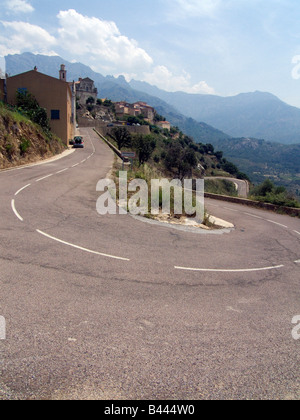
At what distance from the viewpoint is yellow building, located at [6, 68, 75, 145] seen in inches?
1373

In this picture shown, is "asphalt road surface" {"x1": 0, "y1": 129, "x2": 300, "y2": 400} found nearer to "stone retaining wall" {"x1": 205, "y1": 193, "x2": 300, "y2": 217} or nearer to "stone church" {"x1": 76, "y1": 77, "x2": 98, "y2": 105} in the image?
"stone retaining wall" {"x1": 205, "y1": 193, "x2": 300, "y2": 217}

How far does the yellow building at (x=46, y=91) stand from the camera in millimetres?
34875

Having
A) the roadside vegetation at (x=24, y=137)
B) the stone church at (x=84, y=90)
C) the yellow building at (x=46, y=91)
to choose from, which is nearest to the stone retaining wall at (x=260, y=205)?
the roadside vegetation at (x=24, y=137)

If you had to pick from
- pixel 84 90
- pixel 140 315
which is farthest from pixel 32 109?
pixel 84 90

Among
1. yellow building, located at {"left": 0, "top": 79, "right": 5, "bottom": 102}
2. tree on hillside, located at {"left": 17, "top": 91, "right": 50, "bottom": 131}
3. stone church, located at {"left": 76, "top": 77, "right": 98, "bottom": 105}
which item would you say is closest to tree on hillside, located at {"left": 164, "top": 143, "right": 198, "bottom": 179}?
tree on hillside, located at {"left": 17, "top": 91, "right": 50, "bottom": 131}

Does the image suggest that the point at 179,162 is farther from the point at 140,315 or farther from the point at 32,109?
the point at 140,315

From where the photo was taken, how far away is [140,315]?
4.59m

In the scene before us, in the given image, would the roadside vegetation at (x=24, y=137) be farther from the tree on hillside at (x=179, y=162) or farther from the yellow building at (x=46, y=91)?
the tree on hillside at (x=179, y=162)

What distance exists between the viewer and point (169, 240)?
8.89 meters

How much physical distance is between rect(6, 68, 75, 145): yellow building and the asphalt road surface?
31.3 m

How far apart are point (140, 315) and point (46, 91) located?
124 feet

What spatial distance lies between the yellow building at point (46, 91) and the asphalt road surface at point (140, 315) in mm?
31302
